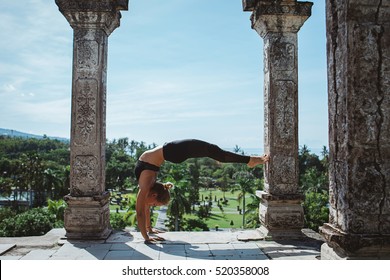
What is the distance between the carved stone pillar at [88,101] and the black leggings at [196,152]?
1475 mm

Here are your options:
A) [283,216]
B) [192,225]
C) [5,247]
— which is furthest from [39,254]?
[192,225]

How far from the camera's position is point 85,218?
6.27 metres

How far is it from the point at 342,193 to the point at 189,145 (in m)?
2.72

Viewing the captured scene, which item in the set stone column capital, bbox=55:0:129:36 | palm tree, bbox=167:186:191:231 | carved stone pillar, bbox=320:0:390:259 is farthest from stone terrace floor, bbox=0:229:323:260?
palm tree, bbox=167:186:191:231

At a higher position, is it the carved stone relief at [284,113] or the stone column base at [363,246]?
the carved stone relief at [284,113]

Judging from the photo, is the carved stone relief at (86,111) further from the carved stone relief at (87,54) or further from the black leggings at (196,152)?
the black leggings at (196,152)

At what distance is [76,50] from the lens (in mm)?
6578

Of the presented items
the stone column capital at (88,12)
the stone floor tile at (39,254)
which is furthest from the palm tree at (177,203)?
the stone floor tile at (39,254)

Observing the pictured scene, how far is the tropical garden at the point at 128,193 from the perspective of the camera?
81.7ft

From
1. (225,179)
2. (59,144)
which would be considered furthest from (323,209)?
(59,144)

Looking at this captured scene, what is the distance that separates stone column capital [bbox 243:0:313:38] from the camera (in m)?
6.75

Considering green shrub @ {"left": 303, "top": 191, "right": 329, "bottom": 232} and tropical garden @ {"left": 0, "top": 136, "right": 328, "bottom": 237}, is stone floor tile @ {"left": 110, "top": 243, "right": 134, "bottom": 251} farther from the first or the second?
green shrub @ {"left": 303, "top": 191, "right": 329, "bottom": 232}

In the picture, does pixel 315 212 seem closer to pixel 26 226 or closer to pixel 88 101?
pixel 26 226

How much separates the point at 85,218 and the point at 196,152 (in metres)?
2.33
